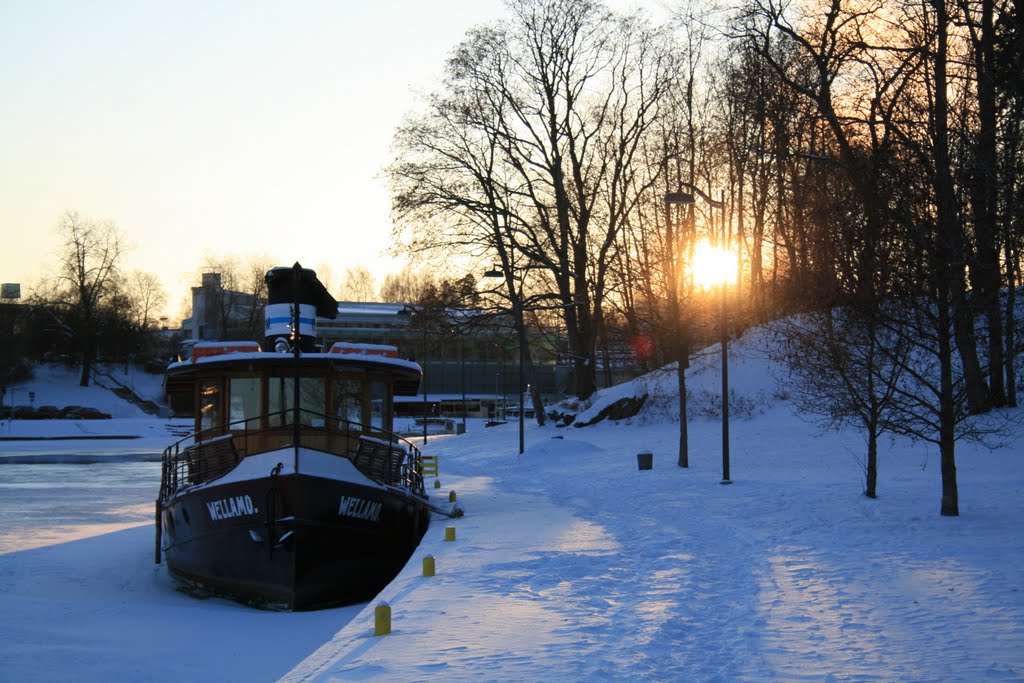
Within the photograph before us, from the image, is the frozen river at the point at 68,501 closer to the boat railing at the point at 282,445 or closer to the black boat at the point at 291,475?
the black boat at the point at 291,475

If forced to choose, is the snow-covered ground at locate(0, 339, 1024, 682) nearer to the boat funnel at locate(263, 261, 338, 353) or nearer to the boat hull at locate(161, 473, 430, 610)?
the boat hull at locate(161, 473, 430, 610)

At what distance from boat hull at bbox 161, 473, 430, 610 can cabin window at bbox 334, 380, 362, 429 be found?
154 cm

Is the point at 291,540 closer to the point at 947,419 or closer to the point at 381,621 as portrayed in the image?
the point at 381,621

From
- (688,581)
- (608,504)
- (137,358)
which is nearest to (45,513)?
(608,504)

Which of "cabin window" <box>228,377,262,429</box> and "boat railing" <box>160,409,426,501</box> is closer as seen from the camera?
"boat railing" <box>160,409,426,501</box>

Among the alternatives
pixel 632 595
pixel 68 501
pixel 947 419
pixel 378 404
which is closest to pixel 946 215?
pixel 947 419

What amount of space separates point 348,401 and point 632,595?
6.93 m

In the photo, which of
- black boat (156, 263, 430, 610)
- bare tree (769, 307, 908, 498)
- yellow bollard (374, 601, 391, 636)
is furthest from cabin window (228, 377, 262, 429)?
bare tree (769, 307, 908, 498)

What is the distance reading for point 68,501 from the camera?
89.9 ft

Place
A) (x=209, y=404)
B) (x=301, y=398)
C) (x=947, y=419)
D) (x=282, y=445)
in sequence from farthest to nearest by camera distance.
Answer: (x=209, y=404)
(x=301, y=398)
(x=282, y=445)
(x=947, y=419)

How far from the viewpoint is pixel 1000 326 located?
1412 cm

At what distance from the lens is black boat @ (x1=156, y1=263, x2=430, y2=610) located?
519 inches

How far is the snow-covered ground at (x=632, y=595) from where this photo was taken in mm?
7711

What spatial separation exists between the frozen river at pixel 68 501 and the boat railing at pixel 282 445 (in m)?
5.53
